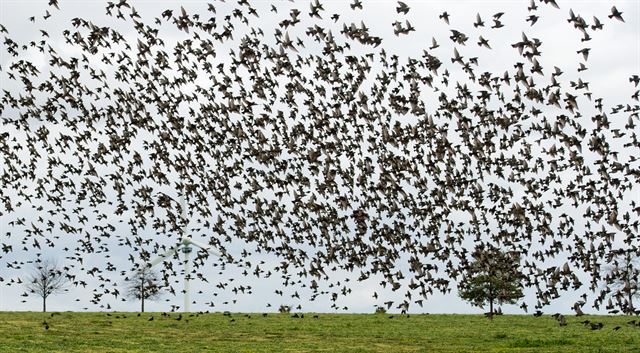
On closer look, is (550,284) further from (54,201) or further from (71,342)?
(54,201)

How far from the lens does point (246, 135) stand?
51812 millimetres

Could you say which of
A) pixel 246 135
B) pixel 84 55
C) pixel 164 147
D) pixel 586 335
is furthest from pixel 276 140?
pixel 586 335

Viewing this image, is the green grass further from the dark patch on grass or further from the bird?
the bird

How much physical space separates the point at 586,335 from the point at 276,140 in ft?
75.0

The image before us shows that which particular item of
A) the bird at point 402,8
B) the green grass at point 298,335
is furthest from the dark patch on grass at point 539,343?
the bird at point 402,8

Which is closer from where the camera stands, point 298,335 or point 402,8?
point 402,8

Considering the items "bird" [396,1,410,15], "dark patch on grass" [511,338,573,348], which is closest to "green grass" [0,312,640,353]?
"dark patch on grass" [511,338,573,348]

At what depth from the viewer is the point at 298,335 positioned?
5234 cm

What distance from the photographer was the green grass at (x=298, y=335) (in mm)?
43875

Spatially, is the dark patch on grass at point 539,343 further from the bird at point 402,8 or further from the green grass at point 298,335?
the bird at point 402,8

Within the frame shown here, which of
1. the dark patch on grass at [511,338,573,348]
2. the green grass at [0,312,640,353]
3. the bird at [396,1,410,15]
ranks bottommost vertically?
the dark patch on grass at [511,338,573,348]

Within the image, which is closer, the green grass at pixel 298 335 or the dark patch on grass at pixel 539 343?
the green grass at pixel 298 335

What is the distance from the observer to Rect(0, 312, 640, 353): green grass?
43.9 meters

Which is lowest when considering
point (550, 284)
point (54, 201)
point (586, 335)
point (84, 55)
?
point (586, 335)
